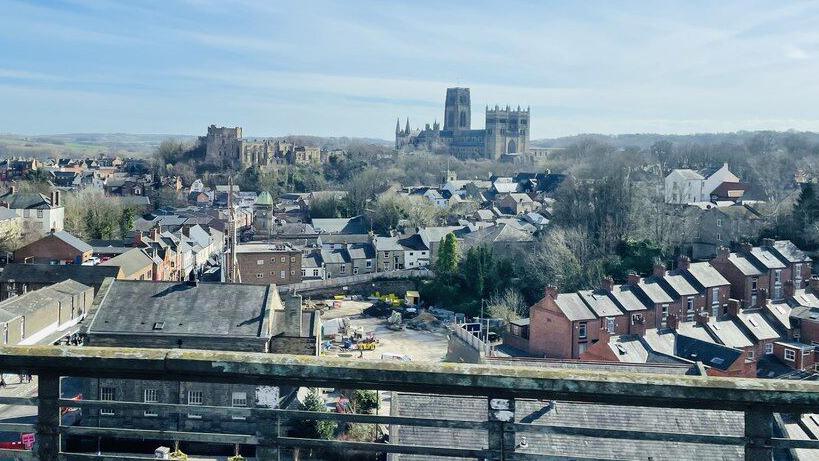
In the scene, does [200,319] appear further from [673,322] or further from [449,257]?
[449,257]

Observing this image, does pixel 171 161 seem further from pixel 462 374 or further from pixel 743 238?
pixel 462 374

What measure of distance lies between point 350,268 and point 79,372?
1729 inches

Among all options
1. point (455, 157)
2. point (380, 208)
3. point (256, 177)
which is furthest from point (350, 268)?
point (455, 157)

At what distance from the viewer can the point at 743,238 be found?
36.9 meters

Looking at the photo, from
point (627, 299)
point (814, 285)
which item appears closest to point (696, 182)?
point (814, 285)

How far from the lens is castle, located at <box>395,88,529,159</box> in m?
130

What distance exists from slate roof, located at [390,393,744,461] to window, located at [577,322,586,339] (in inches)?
471

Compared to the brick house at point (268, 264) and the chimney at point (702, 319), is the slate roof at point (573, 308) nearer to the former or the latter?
the chimney at point (702, 319)

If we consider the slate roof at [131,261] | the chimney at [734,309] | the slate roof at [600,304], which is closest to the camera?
the slate roof at [600,304]

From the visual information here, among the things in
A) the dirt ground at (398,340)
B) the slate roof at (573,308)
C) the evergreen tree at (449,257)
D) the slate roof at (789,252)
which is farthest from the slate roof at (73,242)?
the slate roof at (789,252)

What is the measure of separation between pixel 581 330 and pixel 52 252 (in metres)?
25.7

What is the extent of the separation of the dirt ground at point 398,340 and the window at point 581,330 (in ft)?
19.2

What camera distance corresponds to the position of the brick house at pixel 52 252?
35.2m

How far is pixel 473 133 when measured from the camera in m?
133
